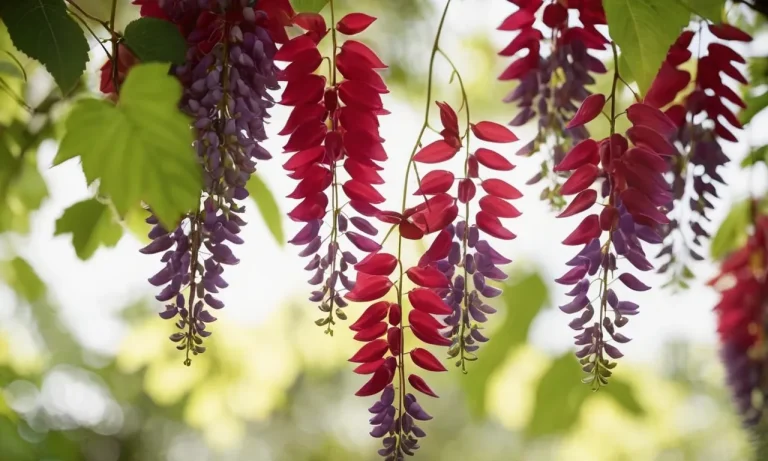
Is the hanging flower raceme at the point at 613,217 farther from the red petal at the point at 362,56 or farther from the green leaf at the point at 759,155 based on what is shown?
the green leaf at the point at 759,155

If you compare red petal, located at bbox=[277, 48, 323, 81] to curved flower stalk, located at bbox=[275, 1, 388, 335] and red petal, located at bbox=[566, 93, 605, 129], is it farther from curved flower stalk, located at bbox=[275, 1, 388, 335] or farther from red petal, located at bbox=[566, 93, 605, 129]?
red petal, located at bbox=[566, 93, 605, 129]

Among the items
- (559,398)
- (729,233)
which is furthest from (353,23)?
(559,398)

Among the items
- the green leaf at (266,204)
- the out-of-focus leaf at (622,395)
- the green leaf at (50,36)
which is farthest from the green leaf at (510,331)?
the green leaf at (50,36)

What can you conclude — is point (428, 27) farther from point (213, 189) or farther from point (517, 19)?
point (213, 189)

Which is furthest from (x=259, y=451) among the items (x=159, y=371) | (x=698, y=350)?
(x=159, y=371)

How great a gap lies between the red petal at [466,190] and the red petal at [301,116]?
10 centimetres

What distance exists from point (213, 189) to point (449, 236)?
5.7 inches

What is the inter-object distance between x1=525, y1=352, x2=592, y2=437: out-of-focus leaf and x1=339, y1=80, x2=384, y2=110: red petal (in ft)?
2.42

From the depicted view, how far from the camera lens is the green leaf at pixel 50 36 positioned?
0.43m

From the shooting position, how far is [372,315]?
1.52 ft

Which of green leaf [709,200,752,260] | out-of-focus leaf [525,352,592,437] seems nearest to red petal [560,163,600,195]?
green leaf [709,200,752,260]

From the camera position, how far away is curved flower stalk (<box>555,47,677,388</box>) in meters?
0.43

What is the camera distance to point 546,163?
0.60m

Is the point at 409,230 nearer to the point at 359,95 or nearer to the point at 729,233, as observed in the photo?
the point at 359,95
